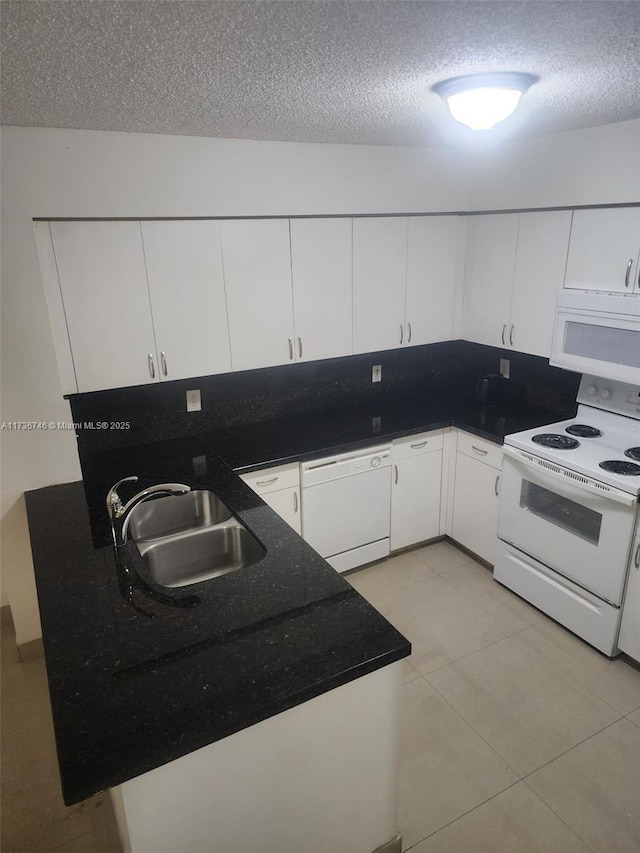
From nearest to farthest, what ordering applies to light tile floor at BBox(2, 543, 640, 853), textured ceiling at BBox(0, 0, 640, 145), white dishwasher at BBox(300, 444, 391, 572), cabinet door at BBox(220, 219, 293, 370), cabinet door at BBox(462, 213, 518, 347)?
textured ceiling at BBox(0, 0, 640, 145)
light tile floor at BBox(2, 543, 640, 853)
cabinet door at BBox(220, 219, 293, 370)
white dishwasher at BBox(300, 444, 391, 572)
cabinet door at BBox(462, 213, 518, 347)

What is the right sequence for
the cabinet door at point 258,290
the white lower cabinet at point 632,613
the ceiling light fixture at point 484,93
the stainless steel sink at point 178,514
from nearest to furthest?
the ceiling light fixture at point 484,93 → the stainless steel sink at point 178,514 → the white lower cabinet at point 632,613 → the cabinet door at point 258,290

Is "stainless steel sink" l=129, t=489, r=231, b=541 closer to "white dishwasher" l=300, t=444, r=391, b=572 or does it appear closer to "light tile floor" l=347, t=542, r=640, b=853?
"white dishwasher" l=300, t=444, r=391, b=572

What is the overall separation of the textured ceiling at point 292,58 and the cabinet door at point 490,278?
38.9 inches

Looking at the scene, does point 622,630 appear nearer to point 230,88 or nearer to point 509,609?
point 509,609

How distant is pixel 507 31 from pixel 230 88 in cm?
85

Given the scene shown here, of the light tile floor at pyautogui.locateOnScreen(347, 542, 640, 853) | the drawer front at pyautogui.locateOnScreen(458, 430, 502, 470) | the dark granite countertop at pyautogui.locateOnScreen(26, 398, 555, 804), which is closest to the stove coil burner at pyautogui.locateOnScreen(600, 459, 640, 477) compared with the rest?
the drawer front at pyautogui.locateOnScreen(458, 430, 502, 470)

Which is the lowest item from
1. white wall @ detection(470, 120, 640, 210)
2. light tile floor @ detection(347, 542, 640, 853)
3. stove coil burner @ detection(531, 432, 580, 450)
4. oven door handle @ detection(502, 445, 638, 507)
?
light tile floor @ detection(347, 542, 640, 853)

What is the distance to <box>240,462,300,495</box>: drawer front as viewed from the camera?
2.83 meters

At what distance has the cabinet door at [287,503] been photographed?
2.94 meters

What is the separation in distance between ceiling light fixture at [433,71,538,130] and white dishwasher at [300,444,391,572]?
180 cm

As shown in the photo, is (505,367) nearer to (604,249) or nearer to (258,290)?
(604,249)

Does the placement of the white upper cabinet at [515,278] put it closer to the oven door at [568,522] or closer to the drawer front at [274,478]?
the oven door at [568,522]

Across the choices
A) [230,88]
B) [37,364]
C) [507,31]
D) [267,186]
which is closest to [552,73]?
[507,31]

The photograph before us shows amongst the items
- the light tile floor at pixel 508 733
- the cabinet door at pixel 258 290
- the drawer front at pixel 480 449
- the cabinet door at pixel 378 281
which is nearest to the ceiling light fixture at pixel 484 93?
the cabinet door at pixel 258 290
